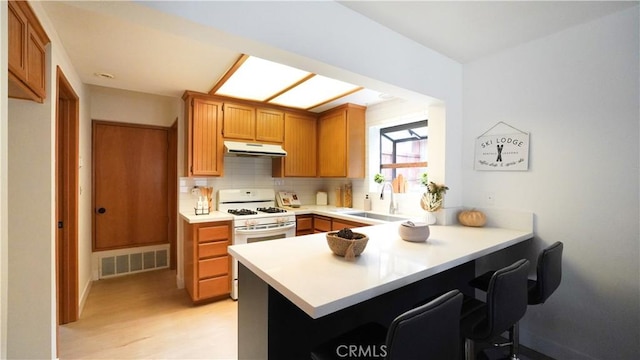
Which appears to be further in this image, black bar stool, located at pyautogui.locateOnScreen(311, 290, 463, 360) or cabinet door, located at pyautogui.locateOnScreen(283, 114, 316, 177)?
cabinet door, located at pyautogui.locateOnScreen(283, 114, 316, 177)

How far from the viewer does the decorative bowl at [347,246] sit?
134 cm

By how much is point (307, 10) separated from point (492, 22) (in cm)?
127

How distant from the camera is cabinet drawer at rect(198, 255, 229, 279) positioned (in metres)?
2.82

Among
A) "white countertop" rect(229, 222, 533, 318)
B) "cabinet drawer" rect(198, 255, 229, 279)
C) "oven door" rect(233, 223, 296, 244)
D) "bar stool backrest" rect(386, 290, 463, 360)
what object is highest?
"white countertop" rect(229, 222, 533, 318)

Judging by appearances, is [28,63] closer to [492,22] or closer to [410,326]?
[410,326]

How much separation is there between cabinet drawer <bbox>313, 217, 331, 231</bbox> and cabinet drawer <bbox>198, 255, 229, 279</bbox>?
3.80ft

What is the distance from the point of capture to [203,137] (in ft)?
10.2

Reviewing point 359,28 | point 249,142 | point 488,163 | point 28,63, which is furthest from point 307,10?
point 249,142

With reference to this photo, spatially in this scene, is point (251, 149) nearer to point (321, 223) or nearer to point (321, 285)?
point (321, 223)

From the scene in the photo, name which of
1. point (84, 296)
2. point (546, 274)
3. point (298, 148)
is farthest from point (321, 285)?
point (84, 296)

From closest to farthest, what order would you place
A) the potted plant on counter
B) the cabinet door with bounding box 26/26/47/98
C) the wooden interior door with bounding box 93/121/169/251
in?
the cabinet door with bounding box 26/26/47/98 → the potted plant on counter → the wooden interior door with bounding box 93/121/169/251

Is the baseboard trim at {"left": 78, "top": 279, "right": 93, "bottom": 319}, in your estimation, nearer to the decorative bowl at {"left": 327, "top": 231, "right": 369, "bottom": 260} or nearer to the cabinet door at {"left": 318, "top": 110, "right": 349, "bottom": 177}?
the decorative bowl at {"left": 327, "top": 231, "right": 369, "bottom": 260}

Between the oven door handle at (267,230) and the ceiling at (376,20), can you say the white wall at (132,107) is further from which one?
the oven door handle at (267,230)

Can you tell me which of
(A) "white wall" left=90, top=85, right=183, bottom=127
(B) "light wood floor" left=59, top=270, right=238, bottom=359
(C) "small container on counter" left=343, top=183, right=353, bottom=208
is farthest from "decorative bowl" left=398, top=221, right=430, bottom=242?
(A) "white wall" left=90, top=85, right=183, bottom=127
